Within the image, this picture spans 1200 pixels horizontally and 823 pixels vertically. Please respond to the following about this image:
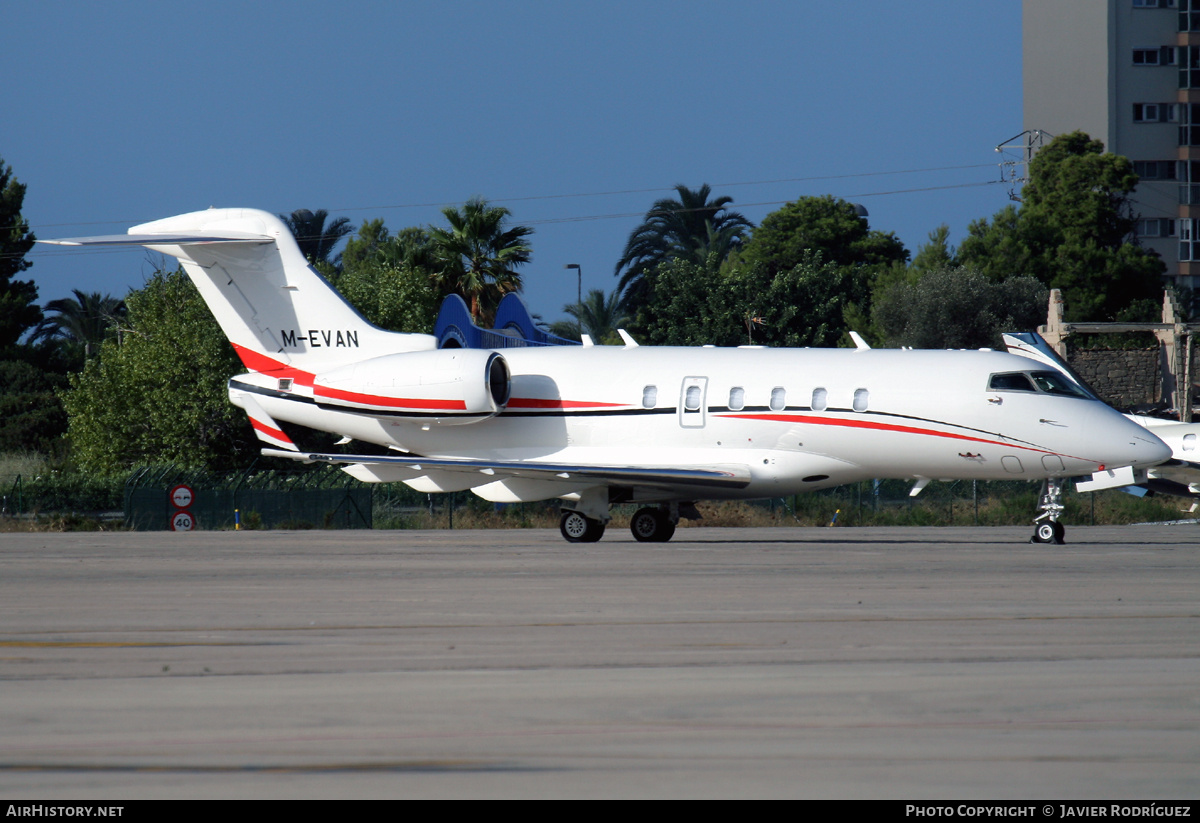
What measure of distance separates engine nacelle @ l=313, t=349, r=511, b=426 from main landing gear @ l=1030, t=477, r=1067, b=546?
8976 millimetres

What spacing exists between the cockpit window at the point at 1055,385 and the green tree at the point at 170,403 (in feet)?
84.3

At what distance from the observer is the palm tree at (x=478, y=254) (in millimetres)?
46281

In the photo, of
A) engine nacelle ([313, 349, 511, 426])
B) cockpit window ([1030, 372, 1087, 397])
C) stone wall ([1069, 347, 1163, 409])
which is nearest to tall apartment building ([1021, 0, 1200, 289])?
stone wall ([1069, 347, 1163, 409])

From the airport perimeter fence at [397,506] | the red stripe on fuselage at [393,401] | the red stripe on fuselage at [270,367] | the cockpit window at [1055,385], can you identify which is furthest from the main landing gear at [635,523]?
the airport perimeter fence at [397,506]

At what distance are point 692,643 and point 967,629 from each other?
207cm

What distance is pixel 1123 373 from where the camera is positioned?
152 ft

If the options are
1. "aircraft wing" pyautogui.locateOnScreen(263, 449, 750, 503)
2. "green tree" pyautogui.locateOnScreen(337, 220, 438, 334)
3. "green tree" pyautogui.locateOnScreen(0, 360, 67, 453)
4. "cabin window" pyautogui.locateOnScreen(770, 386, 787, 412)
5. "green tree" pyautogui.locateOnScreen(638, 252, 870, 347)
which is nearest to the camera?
"aircraft wing" pyautogui.locateOnScreen(263, 449, 750, 503)

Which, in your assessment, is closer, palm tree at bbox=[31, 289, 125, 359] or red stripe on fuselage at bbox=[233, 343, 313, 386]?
red stripe on fuselage at bbox=[233, 343, 313, 386]

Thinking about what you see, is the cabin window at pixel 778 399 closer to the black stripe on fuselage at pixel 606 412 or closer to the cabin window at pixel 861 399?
the black stripe on fuselage at pixel 606 412

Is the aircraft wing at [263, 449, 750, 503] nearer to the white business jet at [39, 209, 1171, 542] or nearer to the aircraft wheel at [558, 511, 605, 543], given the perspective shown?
the white business jet at [39, 209, 1171, 542]

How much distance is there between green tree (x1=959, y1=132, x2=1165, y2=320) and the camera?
61.7 meters

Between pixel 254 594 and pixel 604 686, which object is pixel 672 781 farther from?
pixel 254 594

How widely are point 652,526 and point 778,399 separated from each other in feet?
10.5

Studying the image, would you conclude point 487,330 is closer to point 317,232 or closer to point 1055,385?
point 1055,385
